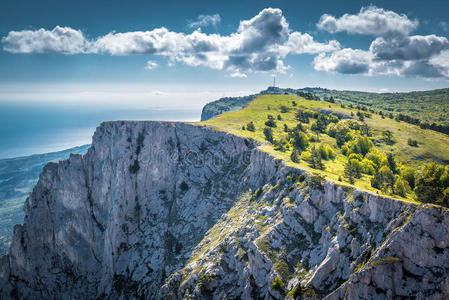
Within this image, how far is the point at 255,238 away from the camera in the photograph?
1688 inches

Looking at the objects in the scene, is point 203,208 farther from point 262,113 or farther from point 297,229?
point 262,113

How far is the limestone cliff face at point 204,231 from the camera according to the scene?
26672 millimetres

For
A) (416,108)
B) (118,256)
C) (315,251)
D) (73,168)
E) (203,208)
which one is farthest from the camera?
(416,108)

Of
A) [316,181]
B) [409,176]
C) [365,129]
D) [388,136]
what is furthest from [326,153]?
[365,129]

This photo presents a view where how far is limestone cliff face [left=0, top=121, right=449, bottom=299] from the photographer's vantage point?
2667 centimetres

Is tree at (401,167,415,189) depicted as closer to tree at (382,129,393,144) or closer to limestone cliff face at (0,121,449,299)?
limestone cliff face at (0,121,449,299)

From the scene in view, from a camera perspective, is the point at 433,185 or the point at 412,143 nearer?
the point at 433,185

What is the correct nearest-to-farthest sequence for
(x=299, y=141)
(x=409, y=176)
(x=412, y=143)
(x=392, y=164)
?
(x=409, y=176), (x=392, y=164), (x=299, y=141), (x=412, y=143)

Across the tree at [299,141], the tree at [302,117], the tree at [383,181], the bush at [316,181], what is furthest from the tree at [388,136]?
the bush at [316,181]

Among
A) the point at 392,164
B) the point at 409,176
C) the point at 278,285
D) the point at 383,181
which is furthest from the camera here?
the point at 392,164

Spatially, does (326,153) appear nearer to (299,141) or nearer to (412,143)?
(299,141)

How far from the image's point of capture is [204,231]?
5688 cm

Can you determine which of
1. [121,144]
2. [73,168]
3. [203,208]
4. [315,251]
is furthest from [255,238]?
[73,168]

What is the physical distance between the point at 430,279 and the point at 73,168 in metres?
91.3
